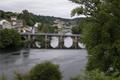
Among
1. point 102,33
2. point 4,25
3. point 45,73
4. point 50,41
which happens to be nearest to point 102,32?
point 102,33

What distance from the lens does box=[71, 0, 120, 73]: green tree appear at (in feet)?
46.0

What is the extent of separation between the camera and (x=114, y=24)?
46.1 feet

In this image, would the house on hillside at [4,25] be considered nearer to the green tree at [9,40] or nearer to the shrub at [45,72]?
the green tree at [9,40]

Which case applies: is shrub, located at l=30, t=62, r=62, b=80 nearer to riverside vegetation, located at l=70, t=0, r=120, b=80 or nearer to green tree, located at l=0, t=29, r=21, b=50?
riverside vegetation, located at l=70, t=0, r=120, b=80

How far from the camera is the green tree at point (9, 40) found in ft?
220

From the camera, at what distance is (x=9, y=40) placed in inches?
2653

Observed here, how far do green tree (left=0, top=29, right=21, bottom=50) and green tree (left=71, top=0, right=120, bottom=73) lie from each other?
174 feet

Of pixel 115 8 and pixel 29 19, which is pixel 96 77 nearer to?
pixel 115 8

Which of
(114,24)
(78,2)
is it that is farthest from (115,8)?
(78,2)

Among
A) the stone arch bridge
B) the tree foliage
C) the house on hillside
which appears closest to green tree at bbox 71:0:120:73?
the tree foliage

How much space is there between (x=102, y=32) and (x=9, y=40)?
54.4 meters

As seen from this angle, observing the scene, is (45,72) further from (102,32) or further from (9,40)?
(9,40)

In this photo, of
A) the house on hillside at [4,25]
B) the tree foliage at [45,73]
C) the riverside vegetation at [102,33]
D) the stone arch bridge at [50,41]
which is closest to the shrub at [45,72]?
the tree foliage at [45,73]

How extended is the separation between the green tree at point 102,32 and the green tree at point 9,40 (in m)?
53.0
